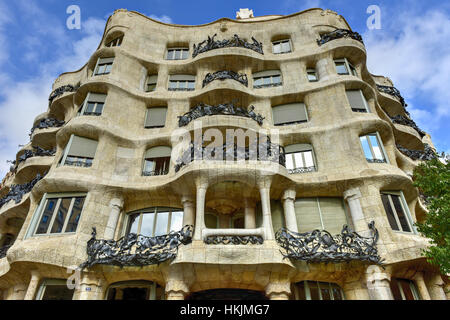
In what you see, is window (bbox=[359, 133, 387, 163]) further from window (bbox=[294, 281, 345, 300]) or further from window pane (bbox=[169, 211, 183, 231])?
window pane (bbox=[169, 211, 183, 231])

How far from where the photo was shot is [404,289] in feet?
39.0

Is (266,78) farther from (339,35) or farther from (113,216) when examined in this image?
(113,216)

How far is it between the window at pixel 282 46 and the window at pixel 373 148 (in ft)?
27.4

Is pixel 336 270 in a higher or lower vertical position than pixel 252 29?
lower

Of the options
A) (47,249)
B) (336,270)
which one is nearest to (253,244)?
(336,270)

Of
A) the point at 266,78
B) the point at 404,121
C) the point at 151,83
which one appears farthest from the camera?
the point at 404,121

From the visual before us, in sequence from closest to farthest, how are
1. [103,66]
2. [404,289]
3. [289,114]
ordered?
1. [404,289]
2. [289,114]
3. [103,66]

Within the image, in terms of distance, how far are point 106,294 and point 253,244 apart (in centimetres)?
641

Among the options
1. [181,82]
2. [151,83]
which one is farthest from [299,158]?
[151,83]

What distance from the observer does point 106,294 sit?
1199cm

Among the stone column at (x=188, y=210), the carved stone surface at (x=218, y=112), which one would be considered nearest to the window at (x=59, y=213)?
the stone column at (x=188, y=210)

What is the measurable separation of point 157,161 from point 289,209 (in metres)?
7.12
